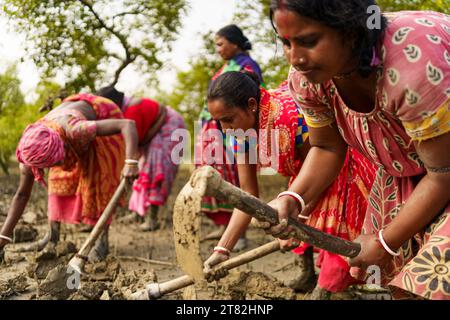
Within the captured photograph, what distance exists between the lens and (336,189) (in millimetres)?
2893

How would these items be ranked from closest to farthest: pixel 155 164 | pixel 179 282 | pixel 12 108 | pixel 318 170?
pixel 318 170 < pixel 179 282 < pixel 155 164 < pixel 12 108

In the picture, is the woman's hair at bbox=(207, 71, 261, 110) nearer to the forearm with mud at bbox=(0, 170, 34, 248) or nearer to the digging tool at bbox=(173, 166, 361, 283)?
the digging tool at bbox=(173, 166, 361, 283)

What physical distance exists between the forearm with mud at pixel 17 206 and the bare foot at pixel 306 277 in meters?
1.81

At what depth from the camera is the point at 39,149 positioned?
11.4ft

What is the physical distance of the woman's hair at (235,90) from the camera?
269cm

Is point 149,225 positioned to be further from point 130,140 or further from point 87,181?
point 130,140

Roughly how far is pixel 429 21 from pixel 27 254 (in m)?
3.60

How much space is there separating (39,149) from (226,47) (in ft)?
6.60

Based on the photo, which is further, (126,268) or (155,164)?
(155,164)

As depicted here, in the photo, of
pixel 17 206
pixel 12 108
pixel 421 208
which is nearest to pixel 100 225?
pixel 17 206

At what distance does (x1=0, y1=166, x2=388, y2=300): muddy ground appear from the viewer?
10.00 ft

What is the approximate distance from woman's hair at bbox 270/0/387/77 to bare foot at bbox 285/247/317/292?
7.10ft

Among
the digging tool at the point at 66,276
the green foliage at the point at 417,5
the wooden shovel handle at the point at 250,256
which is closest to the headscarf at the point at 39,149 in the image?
the digging tool at the point at 66,276
